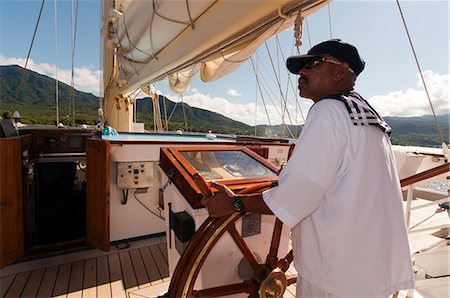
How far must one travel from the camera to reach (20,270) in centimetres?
206

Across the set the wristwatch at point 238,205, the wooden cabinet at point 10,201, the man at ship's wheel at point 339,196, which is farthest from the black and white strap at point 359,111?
the wooden cabinet at point 10,201

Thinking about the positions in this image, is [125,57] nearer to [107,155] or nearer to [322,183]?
[107,155]

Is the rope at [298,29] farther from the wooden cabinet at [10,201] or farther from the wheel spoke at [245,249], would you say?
the wooden cabinet at [10,201]

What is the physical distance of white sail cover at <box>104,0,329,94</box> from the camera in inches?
57.2

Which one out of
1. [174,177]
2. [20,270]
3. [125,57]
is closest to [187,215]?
[174,177]

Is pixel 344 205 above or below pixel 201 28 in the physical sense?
below

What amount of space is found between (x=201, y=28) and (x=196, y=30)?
10cm

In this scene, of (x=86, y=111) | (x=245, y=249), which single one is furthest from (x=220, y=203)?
(x=86, y=111)

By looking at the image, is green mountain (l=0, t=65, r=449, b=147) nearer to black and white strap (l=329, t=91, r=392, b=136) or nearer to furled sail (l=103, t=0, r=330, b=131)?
furled sail (l=103, t=0, r=330, b=131)

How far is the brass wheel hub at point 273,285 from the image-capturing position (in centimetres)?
107

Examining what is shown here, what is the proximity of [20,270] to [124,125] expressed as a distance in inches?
155

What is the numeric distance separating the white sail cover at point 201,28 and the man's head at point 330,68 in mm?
538

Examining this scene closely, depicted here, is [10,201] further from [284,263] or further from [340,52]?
[340,52]

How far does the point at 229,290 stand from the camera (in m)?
1.10
